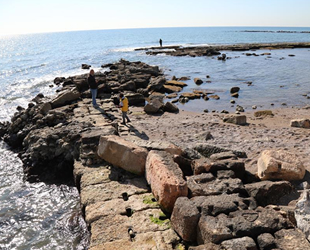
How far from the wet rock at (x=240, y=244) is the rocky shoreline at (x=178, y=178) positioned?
0.05ft

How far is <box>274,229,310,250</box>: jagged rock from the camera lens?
12.6 ft

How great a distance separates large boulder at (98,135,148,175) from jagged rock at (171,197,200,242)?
2.29 meters

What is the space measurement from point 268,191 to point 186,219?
7.58 feet

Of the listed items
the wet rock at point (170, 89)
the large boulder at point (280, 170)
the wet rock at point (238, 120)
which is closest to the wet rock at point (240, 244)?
the large boulder at point (280, 170)

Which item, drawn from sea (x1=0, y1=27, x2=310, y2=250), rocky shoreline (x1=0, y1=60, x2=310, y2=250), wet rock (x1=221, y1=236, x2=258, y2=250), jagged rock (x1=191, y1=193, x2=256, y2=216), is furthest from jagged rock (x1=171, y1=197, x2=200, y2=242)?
sea (x1=0, y1=27, x2=310, y2=250)

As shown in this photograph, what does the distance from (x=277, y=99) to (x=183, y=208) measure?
53.2 feet

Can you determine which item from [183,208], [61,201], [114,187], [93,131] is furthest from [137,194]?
[93,131]

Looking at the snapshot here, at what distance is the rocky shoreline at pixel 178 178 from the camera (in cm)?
450

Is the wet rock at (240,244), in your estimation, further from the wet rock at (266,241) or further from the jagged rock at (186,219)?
the jagged rock at (186,219)

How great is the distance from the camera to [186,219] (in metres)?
4.66

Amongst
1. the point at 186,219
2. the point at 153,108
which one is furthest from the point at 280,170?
the point at 153,108

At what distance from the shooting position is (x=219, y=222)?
14.4 ft

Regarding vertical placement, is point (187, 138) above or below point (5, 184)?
above

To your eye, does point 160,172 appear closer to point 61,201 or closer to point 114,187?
point 114,187
